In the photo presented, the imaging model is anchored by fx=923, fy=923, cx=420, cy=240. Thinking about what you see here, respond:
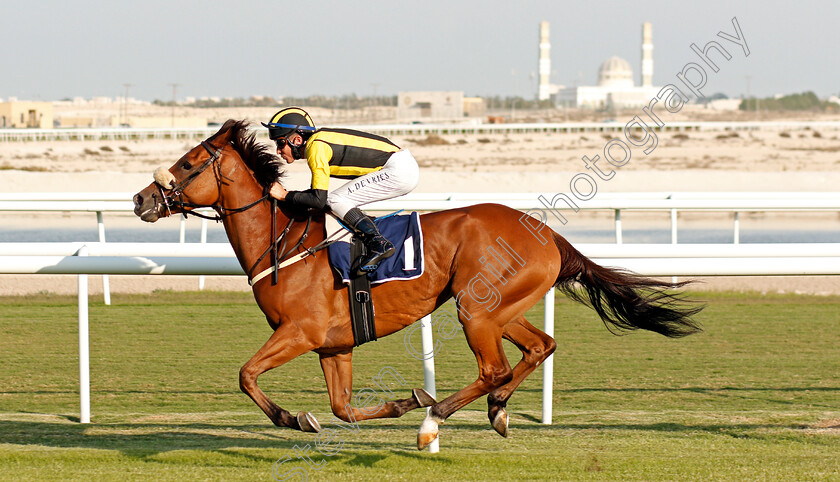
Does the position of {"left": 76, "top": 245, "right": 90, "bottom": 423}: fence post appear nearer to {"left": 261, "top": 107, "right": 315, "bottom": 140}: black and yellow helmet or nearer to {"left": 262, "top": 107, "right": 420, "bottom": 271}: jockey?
{"left": 262, "top": 107, "right": 420, "bottom": 271}: jockey

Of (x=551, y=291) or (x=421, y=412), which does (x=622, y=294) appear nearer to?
(x=551, y=291)

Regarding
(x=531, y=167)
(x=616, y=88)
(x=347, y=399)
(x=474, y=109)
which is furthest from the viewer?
(x=616, y=88)

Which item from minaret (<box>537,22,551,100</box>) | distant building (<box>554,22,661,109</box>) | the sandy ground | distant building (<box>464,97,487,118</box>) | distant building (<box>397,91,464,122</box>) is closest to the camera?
the sandy ground

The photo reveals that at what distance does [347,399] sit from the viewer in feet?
12.7

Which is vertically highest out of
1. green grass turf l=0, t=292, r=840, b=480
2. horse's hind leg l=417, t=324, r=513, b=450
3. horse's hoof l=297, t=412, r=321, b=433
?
horse's hind leg l=417, t=324, r=513, b=450

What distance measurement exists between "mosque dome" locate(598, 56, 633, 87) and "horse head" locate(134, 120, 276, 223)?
404ft

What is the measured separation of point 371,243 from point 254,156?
0.70 m

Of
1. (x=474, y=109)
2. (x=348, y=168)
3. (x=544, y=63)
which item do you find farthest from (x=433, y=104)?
(x=544, y=63)

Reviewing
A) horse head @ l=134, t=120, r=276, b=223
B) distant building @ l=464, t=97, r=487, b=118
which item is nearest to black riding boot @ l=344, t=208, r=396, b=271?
horse head @ l=134, t=120, r=276, b=223

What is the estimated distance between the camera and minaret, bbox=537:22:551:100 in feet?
460

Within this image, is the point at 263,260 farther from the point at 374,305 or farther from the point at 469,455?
the point at 469,455

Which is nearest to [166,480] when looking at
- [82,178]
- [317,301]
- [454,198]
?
[317,301]

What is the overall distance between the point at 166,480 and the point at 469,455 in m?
1.16

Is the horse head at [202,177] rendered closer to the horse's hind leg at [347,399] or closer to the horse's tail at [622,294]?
the horse's hind leg at [347,399]
